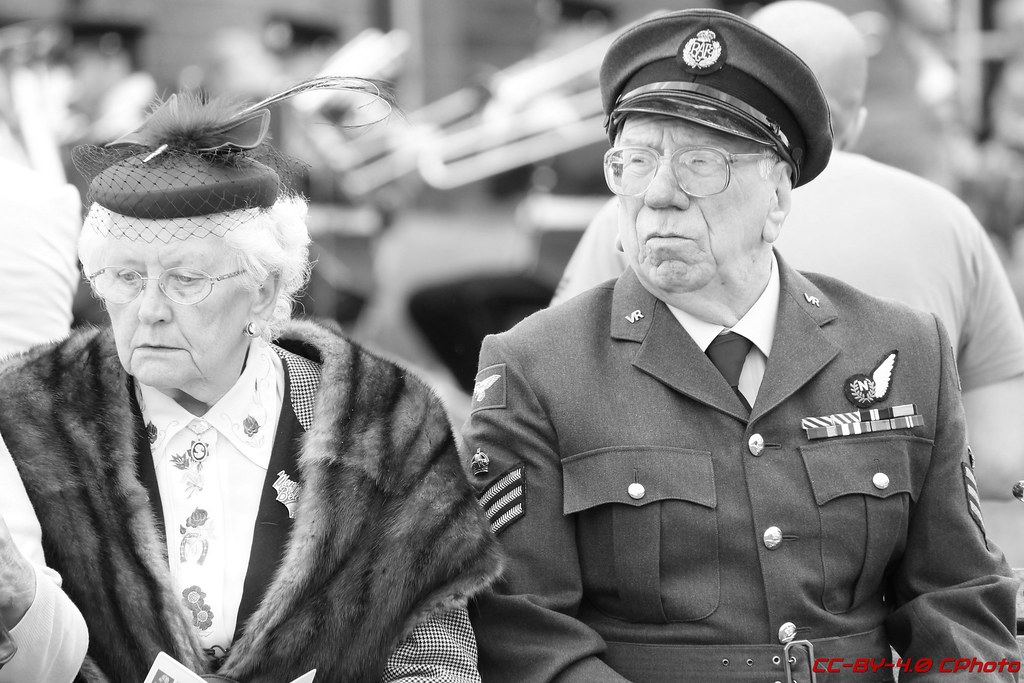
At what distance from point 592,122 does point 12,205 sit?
6.69 meters

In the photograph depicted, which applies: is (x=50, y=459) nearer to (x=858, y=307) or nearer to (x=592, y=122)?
(x=858, y=307)

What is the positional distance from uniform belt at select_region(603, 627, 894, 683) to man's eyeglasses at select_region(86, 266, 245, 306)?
1028 mm

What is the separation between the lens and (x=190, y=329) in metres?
2.71

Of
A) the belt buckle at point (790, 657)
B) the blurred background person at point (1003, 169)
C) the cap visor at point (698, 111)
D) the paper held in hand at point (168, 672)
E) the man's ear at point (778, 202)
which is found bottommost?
the belt buckle at point (790, 657)

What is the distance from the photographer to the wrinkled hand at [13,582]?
7.57 ft

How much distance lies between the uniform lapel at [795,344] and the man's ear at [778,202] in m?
0.13

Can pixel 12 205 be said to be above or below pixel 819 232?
above

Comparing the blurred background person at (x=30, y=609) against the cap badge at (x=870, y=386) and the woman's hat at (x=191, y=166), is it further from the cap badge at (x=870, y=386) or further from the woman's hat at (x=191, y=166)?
the cap badge at (x=870, y=386)

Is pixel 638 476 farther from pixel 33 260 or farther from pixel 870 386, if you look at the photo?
pixel 33 260

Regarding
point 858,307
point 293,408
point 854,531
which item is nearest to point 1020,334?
point 858,307

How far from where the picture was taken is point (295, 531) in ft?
8.73

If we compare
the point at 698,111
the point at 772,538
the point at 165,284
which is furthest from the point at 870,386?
the point at 165,284

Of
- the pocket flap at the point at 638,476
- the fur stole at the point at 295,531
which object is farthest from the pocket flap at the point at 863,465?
the fur stole at the point at 295,531

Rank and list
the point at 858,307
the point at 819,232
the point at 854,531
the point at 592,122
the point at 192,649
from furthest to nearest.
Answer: the point at 592,122 < the point at 819,232 < the point at 858,307 < the point at 854,531 < the point at 192,649
